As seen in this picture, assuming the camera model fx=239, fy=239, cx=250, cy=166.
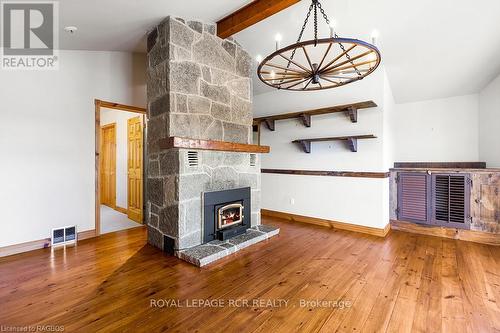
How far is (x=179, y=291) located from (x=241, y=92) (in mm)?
2980

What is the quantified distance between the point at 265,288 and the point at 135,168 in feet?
12.2

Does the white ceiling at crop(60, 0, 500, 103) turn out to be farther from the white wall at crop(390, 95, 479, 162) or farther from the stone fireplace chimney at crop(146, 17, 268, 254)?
the white wall at crop(390, 95, 479, 162)

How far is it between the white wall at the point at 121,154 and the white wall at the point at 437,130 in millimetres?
5374

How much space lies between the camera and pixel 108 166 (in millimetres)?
6090

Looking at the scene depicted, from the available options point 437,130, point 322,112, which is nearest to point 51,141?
point 322,112

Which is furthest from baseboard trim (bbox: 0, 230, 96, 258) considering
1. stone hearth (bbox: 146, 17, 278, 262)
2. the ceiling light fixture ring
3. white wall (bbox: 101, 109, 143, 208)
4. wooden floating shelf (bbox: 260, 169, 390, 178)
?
wooden floating shelf (bbox: 260, 169, 390, 178)

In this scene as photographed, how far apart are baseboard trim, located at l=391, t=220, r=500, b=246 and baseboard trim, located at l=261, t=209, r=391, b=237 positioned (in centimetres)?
23

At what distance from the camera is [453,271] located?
8.60 feet

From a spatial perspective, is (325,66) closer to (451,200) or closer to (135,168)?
(451,200)

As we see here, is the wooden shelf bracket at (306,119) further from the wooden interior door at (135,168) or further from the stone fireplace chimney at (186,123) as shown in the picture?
the wooden interior door at (135,168)

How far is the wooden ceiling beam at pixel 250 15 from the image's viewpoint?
265cm

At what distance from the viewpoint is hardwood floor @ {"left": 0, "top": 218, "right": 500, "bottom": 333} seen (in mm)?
1772

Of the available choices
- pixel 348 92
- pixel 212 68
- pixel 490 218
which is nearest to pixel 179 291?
pixel 212 68

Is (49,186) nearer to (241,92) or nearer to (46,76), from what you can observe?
(46,76)
